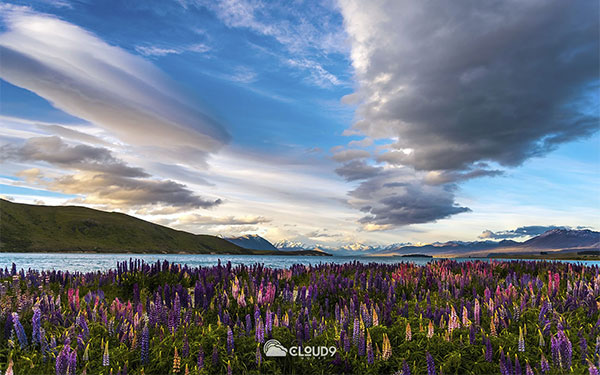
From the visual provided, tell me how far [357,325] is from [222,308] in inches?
119

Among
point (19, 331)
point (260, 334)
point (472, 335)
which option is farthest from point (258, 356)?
point (19, 331)

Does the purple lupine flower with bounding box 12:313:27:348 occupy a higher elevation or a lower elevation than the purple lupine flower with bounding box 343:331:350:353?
higher

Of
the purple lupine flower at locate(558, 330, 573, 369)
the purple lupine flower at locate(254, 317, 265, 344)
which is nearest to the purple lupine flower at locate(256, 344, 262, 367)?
the purple lupine flower at locate(254, 317, 265, 344)

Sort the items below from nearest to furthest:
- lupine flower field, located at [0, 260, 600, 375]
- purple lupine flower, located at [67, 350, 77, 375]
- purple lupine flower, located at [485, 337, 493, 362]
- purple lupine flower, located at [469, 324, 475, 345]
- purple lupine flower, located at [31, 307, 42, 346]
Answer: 1. purple lupine flower, located at [67, 350, 77, 375]
2. lupine flower field, located at [0, 260, 600, 375]
3. purple lupine flower, located at [485, 337, 493, 362]
4. purple lupine flower, located at [31, 307, 42, 346]
5. purple lupine flower, located at [469, 324, 475, 345]

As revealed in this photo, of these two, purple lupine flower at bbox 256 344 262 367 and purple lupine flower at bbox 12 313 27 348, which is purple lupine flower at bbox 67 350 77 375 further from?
purple lupine flower at bbox 256 344 262 367

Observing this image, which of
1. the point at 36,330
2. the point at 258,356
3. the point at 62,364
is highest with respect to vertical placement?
the point at 36,330

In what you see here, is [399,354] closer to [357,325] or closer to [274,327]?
[357,325]

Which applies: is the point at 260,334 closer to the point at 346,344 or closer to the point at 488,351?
the point at 346,344

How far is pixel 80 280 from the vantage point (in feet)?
33.9

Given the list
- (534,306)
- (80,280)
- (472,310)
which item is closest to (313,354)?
(472,310)

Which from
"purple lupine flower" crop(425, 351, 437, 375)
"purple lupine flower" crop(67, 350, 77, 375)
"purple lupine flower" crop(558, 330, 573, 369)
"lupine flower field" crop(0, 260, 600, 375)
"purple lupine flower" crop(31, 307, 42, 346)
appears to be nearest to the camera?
"purple lupine flower" crop(67, 350, 77, 375)

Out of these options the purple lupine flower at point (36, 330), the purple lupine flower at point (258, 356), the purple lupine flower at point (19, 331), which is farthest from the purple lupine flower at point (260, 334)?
the purple lupine flower at point (19, 331)

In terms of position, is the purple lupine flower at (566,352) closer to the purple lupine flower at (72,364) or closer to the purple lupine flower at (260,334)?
the purple lupine flower at (260,334)

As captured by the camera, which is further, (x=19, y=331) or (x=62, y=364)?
(x=19, y=331)
